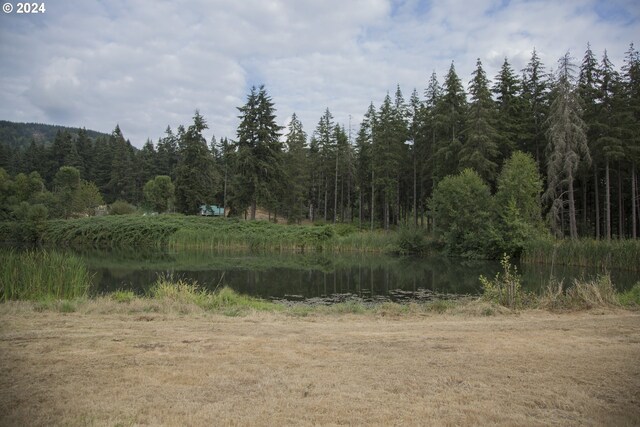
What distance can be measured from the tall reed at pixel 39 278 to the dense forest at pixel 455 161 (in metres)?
31.2

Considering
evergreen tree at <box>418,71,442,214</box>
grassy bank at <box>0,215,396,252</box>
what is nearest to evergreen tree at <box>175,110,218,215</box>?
grassy bank at <box>0,215,396,252</box>

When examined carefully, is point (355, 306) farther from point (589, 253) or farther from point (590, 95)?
point (590, 95)

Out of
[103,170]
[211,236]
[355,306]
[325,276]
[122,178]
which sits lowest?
[325,276]

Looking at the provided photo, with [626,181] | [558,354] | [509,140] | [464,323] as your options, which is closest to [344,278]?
[464,323]

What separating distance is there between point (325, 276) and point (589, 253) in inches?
693

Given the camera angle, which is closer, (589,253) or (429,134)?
(589,253)

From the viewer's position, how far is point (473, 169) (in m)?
42.2

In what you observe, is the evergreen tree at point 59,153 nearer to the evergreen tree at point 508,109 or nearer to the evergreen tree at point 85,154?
the evergreen tree at point 85,154

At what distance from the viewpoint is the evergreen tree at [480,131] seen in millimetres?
40156

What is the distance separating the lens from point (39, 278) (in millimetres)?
13016

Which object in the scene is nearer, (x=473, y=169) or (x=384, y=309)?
(x=384, y=309)

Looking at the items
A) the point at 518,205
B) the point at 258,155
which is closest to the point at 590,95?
the point at 518,205

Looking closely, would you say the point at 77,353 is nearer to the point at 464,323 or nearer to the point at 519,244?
the point at 464,323

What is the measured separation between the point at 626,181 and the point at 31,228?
2380 inches
